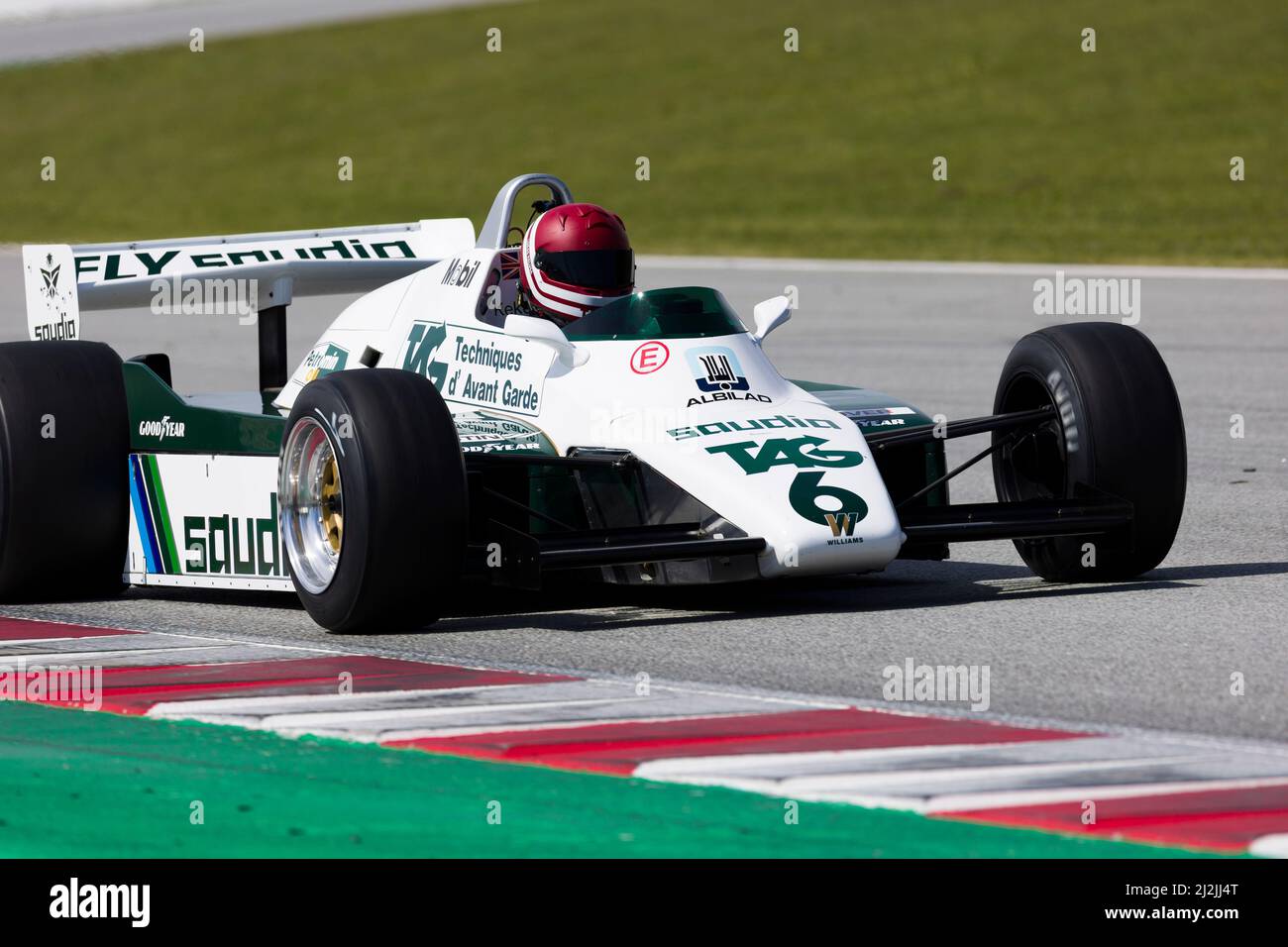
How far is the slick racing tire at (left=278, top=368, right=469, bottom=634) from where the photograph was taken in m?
7.75

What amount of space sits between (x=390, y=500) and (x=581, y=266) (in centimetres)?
206

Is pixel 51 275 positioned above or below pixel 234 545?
above

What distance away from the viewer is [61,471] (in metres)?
9.23

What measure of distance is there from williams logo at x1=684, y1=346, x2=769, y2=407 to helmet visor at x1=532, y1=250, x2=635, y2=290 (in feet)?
2.53

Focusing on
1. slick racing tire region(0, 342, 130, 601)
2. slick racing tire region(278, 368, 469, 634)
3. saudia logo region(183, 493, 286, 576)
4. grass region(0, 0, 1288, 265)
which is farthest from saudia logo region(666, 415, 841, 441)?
grass region(0, 0, 1288, 265)

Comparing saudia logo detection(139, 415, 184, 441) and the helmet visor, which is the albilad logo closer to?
saudia logo detection(139, 415, 184, 441)

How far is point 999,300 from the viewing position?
23891mm

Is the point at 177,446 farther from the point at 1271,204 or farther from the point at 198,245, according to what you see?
the point at 1271,204

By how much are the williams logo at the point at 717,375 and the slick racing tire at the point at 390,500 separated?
113 centimetres

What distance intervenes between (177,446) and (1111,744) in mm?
4424

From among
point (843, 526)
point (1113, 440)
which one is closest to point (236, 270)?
point (843, 526)
